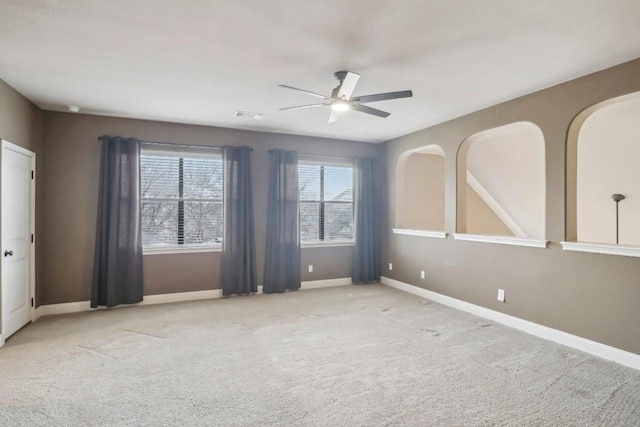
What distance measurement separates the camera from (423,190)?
22.0ft

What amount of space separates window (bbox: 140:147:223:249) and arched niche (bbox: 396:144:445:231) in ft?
10.9

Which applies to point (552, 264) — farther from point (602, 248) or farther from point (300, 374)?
point (300, 374)

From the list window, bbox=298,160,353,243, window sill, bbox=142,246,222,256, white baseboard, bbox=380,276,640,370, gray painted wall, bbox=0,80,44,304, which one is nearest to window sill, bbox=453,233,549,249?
white baseboard, bbox=380,276,640,370

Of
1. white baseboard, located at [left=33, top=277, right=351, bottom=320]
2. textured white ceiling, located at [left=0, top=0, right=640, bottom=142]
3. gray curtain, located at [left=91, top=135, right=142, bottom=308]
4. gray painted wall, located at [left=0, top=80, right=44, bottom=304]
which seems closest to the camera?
textured white ceiling, located at [left=0, top=0, right=640, bottom=142]

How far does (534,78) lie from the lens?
3254 millimetres

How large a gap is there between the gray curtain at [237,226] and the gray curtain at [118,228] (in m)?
1.17

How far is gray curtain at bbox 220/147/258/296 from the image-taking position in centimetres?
512

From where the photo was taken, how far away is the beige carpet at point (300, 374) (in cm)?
219

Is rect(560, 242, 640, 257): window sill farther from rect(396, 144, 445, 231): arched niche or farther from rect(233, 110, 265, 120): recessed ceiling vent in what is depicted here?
rect(233, 110, 265, 120): recessed ceiling vent

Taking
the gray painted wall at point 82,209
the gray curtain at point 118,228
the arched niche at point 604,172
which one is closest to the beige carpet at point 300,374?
the gray curtain at point 118,228

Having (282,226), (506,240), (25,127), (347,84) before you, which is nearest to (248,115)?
(282,226)

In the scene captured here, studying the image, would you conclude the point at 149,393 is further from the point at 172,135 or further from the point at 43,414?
the point at 172,135

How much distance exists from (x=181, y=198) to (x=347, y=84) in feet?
10.4

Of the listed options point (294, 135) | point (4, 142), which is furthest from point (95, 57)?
point (294, 135)
